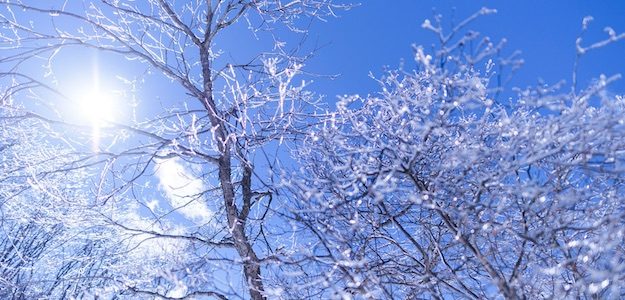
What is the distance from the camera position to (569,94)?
2.51 metres

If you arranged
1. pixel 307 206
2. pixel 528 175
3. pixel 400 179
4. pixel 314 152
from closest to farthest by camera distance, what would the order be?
1. pixel 528 175
2. pixel 307 206
3. pixel 400 179
4. pixel 314 152

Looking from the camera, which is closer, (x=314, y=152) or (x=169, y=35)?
(x=314, y=152)

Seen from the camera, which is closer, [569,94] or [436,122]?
[569,94]

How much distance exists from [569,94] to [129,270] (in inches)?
199

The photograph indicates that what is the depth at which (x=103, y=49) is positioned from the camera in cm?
528

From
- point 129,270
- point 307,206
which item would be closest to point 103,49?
point 129,270

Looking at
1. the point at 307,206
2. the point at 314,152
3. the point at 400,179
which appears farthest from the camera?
the point at 314,152

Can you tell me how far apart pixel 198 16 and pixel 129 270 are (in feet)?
10.6

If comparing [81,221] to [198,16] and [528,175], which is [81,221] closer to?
[198,16]

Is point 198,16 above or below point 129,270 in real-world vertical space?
above

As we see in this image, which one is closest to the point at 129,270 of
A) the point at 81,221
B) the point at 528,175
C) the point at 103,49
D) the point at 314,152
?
the point at 81,221

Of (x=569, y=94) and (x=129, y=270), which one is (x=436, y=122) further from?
(x=129, y=270)

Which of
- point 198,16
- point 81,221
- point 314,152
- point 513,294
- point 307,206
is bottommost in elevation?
point 513,294

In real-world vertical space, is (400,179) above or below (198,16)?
below
